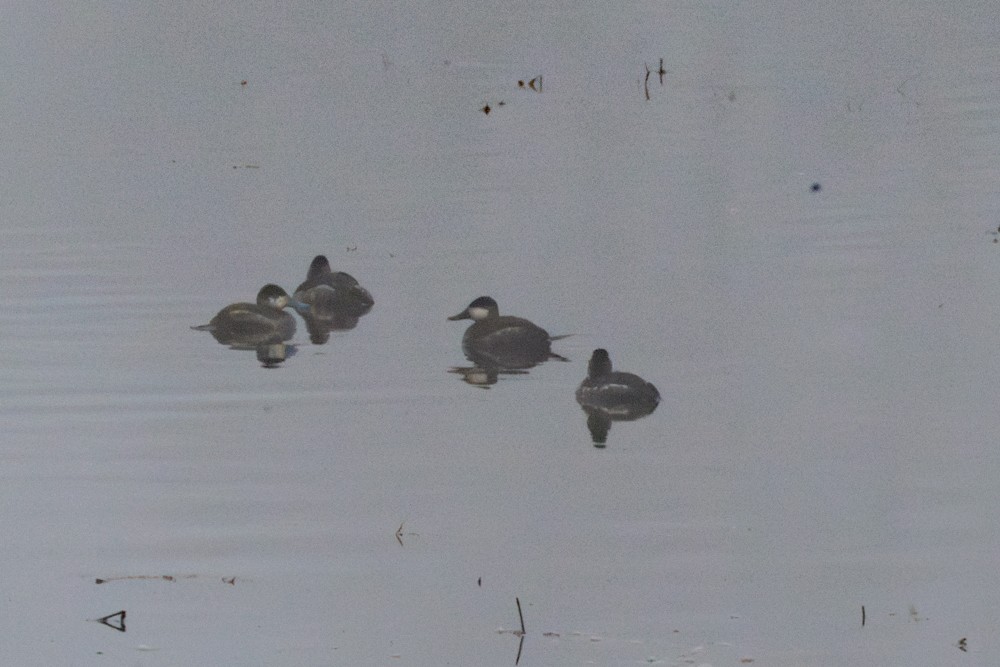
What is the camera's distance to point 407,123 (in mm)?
32000

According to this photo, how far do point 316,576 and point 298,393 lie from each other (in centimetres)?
485

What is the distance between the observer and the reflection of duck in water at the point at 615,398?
1398 centimetres

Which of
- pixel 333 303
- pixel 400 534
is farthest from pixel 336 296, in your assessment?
pixel 400 534

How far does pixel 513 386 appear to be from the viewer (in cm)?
1541

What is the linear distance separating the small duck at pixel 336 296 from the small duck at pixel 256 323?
45cm

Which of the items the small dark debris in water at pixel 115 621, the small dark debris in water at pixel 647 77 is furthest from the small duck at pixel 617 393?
the small dark debris in water at pixel 647 77

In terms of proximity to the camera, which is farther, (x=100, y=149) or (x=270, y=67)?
(x=270, y=67)

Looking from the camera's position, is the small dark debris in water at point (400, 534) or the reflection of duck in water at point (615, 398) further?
the reflection of duck in water at point (615, 398)

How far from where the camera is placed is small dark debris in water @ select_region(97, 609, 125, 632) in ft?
31.5

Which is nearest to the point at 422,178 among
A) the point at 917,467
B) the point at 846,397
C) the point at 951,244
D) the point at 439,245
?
the point at 439,245

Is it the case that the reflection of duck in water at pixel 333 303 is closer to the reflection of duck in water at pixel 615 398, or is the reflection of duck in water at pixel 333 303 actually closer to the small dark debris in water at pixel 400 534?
the reflection of duck in water at pixel 615 398

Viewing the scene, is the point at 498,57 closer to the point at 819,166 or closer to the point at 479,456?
the point at 819,166

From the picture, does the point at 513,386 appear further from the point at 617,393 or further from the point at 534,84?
the point at 534,84

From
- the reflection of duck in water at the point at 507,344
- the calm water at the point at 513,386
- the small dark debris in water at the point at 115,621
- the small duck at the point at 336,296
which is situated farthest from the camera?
the small duck at the point at 336,296
